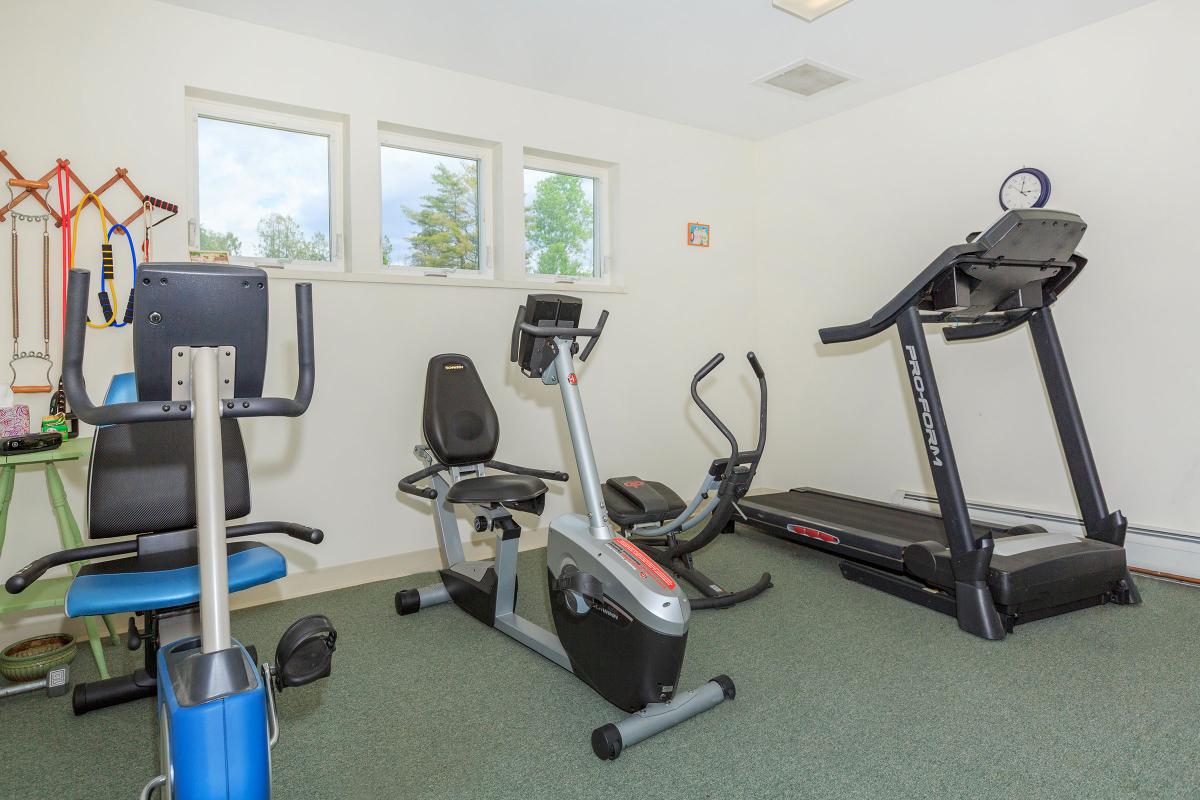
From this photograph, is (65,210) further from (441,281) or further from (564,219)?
(564,219)

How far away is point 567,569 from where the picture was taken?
215 centimetres

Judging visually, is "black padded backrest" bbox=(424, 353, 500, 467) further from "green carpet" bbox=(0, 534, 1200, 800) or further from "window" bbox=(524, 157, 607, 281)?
"window" bbox=(524, 157, 607, 281)

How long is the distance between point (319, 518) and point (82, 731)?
136 cm

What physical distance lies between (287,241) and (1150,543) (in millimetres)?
4421

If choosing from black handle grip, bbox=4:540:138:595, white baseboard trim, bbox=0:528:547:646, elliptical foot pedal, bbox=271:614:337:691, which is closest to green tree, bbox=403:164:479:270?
white baseboard trim, bbox=0:528:547:646

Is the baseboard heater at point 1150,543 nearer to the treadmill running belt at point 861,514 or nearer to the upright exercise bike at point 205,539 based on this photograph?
the treadmill running belt at point 861,514

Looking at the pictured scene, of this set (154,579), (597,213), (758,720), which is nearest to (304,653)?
(154,579)

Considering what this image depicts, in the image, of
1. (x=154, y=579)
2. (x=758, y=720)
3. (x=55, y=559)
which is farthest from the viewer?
(x=758, y=720)

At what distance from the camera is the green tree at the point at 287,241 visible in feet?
11.0

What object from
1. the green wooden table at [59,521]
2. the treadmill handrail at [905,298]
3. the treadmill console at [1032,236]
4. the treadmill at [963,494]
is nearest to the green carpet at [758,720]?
the treadmill at [963,494]

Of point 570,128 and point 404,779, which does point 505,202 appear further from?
point 404,779

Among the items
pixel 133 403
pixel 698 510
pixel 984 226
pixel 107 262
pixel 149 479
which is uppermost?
pixel 984 226

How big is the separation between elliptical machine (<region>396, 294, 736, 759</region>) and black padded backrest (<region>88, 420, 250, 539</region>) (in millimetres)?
687

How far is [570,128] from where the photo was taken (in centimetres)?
409
